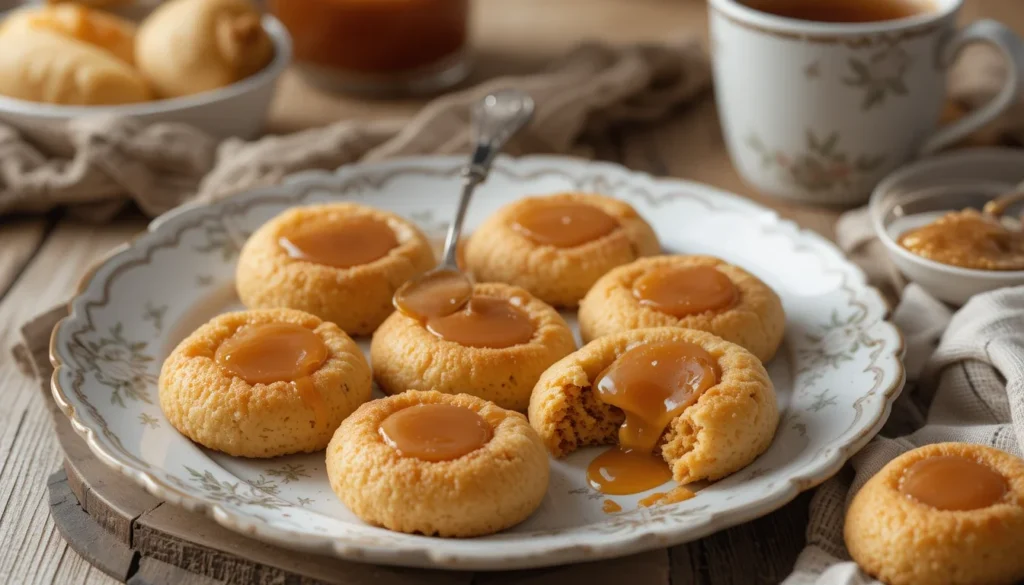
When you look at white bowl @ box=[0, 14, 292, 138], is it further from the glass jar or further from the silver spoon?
the silver spoon

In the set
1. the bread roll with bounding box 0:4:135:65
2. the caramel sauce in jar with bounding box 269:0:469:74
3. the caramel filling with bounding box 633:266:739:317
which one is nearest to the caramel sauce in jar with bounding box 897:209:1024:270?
the caramel filling with bounding box 633:266:739:317

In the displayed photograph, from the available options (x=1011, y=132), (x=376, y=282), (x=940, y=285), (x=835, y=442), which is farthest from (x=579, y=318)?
(x=1011, y=132)

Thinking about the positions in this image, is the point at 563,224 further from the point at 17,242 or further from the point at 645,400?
the point at 17,242

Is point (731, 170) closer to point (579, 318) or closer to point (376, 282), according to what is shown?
point (579, 318)

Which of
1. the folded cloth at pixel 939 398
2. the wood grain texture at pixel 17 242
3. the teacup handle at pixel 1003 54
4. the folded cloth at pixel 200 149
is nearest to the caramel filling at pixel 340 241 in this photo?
the folded cloth at pixel 200 149

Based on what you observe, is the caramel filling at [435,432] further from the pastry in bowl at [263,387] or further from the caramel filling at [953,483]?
the caramel filling at [953,483]

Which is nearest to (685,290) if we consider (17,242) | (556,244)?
(556,244)

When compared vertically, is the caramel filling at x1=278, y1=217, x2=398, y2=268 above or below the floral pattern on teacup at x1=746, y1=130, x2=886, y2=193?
above
